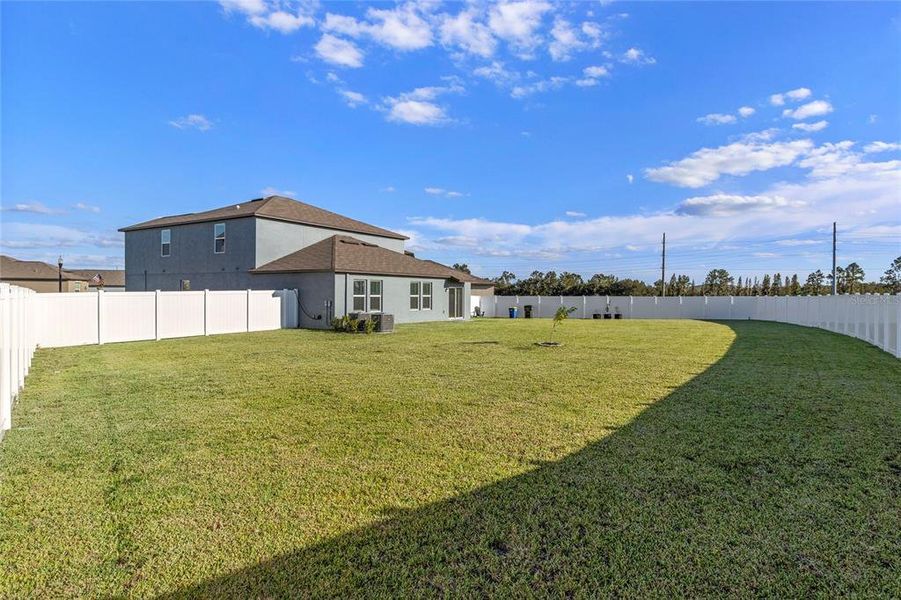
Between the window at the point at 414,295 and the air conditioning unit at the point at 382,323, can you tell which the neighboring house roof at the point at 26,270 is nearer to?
the window at the point at 414,295

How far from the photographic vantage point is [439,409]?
6211 millimetres

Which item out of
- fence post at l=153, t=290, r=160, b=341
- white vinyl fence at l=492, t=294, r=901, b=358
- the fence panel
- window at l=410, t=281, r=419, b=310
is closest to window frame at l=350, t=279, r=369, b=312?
window at l=410, t=281, r=419, b=310

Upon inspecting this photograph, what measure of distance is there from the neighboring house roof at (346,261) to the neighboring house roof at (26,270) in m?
38.4

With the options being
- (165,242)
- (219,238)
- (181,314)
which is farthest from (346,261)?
(165,242)

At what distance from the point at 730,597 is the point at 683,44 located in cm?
1565

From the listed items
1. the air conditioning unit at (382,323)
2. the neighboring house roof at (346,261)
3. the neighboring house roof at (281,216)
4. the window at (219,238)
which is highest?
the neighboring house roof at (281,216)

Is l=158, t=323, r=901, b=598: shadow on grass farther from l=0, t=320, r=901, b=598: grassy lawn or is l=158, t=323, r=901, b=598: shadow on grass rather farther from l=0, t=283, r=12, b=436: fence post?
l=0, t=283, r=12, b=436: fence post

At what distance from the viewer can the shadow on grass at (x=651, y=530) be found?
254cm

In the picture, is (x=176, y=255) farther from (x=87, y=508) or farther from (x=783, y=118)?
(x=783, y=118)

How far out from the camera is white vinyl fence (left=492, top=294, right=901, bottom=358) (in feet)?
43.5

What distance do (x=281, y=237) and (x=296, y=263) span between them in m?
2.49

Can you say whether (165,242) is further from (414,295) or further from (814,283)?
(814,283)

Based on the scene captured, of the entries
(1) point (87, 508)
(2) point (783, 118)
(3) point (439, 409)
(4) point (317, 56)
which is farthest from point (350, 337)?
(2) point (783, 118)

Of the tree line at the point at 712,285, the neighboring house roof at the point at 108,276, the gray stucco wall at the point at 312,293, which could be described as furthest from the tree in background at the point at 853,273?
the neighboring house roof at the point at 108,276
